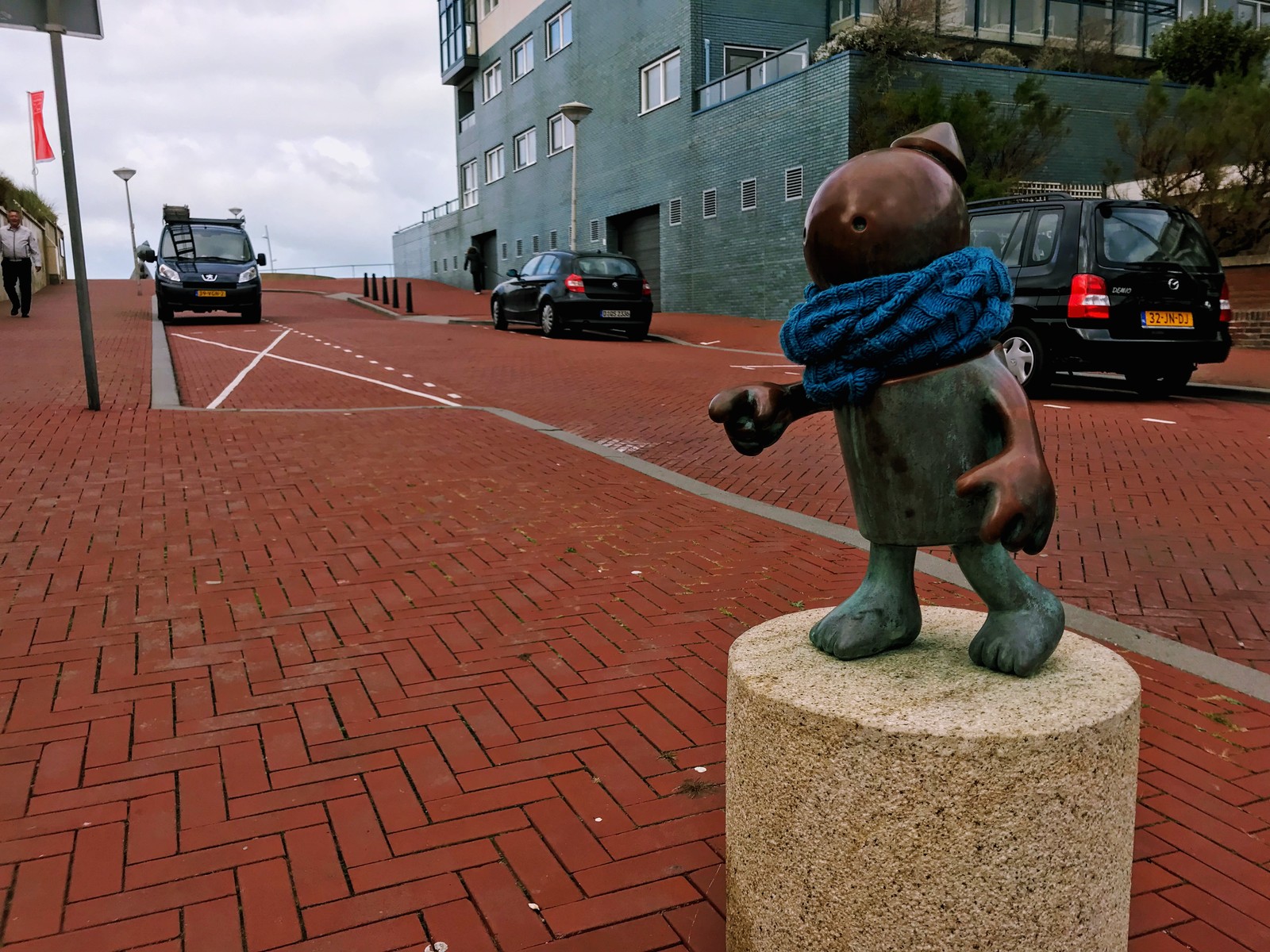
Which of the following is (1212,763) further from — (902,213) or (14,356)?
(14,356)

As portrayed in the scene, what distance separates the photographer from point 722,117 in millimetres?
24125

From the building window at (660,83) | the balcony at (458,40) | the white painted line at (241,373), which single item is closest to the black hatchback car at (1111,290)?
the white painted line at (241,373)

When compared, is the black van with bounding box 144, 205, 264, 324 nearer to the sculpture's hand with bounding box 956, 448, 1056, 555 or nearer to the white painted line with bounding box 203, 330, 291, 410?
the white painted line with bounding box 203, 330, 291, 410

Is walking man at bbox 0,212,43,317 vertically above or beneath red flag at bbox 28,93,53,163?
beneath

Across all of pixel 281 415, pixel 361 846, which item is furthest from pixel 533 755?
pixel 281 415

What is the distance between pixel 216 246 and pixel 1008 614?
22426 millimetres

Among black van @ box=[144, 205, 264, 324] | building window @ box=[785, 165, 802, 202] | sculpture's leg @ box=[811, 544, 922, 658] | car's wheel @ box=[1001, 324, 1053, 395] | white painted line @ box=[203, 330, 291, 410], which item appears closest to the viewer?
sculpture's leg @ box=[811, 544, 922, 658]

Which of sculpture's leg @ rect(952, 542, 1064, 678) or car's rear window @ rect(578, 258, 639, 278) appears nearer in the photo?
sculpture's leg @ rect(952, 542, 1064, 678)

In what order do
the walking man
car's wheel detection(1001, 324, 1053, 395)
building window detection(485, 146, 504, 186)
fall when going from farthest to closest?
building window detection(485, 146, 504, 186)
the walking man
car's wheel detection(1001, 324, 1053, 395)

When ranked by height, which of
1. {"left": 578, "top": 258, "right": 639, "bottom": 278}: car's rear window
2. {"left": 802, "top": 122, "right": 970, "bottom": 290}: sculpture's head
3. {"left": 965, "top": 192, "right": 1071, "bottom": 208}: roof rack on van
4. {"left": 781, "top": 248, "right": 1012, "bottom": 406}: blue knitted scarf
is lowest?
{"left": 781, "top": 248, "right": 1012, "bottom": 406}: blue knitted scarf

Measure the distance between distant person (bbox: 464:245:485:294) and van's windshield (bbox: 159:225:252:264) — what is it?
1589 cm

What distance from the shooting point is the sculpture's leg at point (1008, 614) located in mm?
2160

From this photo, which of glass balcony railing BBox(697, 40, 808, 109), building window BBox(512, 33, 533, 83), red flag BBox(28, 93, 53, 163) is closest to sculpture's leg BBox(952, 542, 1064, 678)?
glass balcony railing BBox(697, 40, 808, 109)

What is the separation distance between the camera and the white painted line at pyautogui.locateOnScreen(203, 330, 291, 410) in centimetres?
1064
